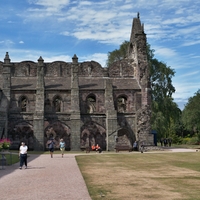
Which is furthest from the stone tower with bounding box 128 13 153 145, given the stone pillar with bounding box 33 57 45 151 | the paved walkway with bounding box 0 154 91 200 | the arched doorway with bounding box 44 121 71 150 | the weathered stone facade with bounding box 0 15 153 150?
the paved walkway with bounding box 0 154 91 200

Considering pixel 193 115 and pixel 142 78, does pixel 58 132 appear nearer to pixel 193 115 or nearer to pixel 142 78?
pixel 142 78

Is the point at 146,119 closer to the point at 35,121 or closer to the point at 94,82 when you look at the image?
the point at 94,82

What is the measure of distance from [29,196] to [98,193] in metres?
2.09

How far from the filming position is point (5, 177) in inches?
616

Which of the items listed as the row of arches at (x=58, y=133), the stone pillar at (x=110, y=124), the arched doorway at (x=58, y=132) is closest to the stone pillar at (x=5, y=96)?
the row of arches at (x=58, y=133)

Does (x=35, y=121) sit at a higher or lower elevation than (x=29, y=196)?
higher

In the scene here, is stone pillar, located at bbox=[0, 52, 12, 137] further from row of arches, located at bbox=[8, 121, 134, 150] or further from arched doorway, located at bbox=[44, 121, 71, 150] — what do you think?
arched doorway, located at bbox=[44, 121, 71, 150]

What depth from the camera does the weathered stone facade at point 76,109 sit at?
40562 millimetres

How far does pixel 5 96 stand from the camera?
42469mm

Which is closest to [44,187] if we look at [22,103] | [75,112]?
[75,112]

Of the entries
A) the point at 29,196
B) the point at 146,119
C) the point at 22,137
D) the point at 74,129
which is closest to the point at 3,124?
the point at 22,137

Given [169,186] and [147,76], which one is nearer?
[169,186]

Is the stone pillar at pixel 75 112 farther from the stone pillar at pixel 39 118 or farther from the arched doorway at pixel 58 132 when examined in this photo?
the stone pillar at pixel 39 118

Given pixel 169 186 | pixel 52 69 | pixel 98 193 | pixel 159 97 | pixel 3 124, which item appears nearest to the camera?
pixel 98 193
